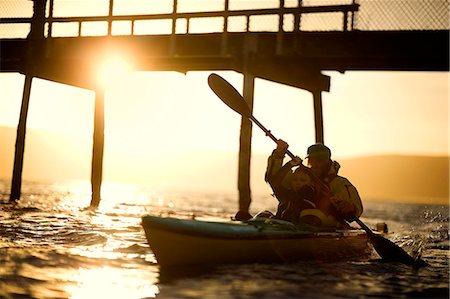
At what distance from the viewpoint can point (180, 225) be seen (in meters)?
8.20

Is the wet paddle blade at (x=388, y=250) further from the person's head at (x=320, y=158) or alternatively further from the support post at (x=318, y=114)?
the support post at (x=318, y=114)

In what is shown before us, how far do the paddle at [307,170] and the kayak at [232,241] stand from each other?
Result: 962 mm

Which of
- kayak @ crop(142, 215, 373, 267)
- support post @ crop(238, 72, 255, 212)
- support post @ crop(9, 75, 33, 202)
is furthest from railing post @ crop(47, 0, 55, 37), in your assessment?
kayak @ crop(142, 215, 373, 267)

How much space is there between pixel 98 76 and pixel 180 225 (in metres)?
9.99

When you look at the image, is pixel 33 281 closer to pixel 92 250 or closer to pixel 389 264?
pixel 92 250

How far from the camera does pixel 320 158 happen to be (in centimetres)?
1003

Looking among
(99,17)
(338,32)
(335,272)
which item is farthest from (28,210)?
(335,272)

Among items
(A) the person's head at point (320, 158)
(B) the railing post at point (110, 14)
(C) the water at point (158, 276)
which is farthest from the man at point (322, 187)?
(B) the railing post at point (110, 14)

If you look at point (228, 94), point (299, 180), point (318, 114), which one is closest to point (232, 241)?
point (299, 180)

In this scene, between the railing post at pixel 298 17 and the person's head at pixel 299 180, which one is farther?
the railing post at pixel 298 17

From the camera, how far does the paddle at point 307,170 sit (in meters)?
10.8

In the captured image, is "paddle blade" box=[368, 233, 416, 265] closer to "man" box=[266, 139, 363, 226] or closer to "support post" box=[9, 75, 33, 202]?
"man" box=[266, 139, 363, 226]

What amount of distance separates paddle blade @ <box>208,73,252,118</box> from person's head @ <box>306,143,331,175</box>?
7.28 ft

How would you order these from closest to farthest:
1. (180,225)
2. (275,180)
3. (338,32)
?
1. (180,225)
2. (275,180)
3. (338,32)
